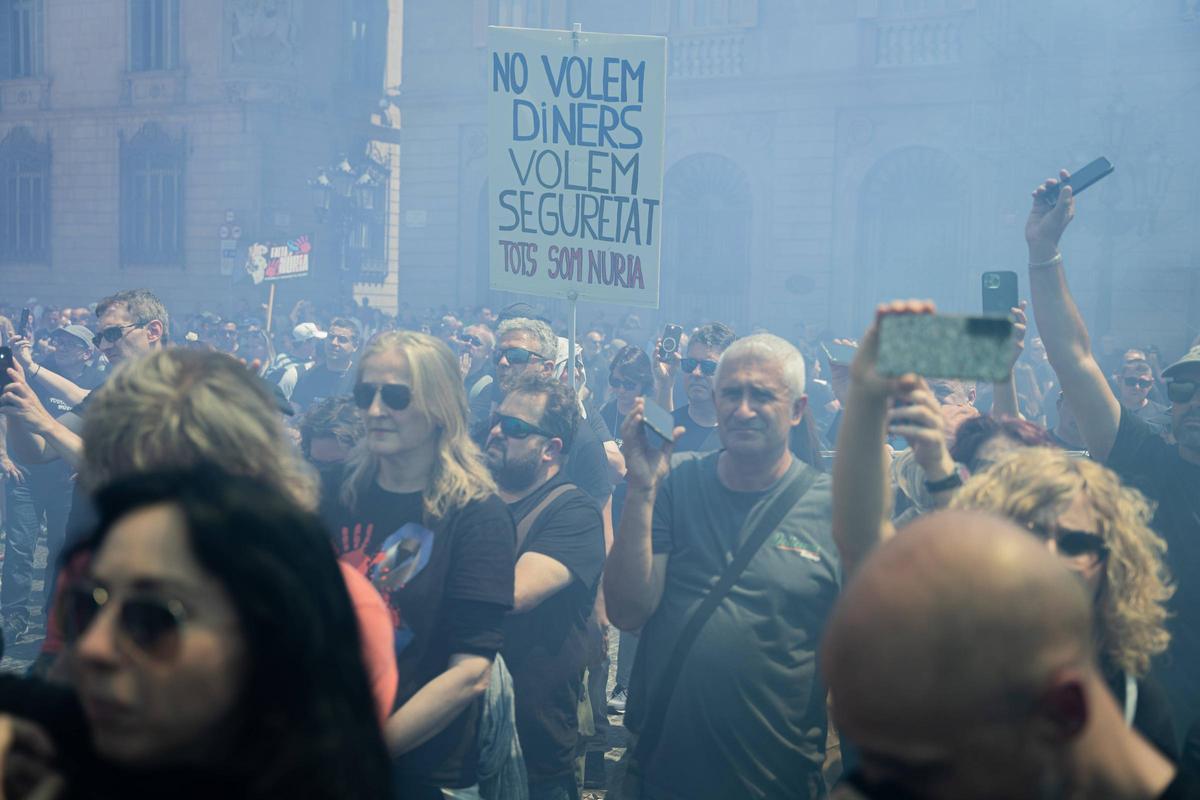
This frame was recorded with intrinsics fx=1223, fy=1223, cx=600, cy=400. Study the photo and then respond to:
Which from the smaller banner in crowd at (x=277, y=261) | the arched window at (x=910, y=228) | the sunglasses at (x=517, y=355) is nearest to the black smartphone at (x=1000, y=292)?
the sunglasses at (x=517, y=355)

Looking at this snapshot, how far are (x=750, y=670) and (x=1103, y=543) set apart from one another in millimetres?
1177

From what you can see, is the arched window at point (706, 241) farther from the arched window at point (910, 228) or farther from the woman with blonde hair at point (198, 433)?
the woman with blonde hair at point (198, 433)

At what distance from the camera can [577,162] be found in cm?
619

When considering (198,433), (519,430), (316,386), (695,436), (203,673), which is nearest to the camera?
(203,673)

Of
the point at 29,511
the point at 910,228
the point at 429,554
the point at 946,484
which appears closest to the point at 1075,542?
the point at 946,484

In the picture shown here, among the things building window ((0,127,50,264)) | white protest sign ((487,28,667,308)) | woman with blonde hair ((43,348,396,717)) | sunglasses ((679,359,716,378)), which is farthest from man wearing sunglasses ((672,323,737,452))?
building window ((0,127,50,264))

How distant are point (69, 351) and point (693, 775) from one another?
758 cm

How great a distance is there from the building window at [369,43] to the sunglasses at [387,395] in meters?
29.8

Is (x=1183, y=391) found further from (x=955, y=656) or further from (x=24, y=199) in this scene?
(x=24, y=199)

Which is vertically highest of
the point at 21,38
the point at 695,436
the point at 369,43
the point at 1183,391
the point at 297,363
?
the point at 369,43

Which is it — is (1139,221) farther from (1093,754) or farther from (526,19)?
(1093,754)

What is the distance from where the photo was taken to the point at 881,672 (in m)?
1.37

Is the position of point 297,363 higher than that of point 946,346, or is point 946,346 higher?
point 946,346

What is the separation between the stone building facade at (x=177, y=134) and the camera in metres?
28.4
